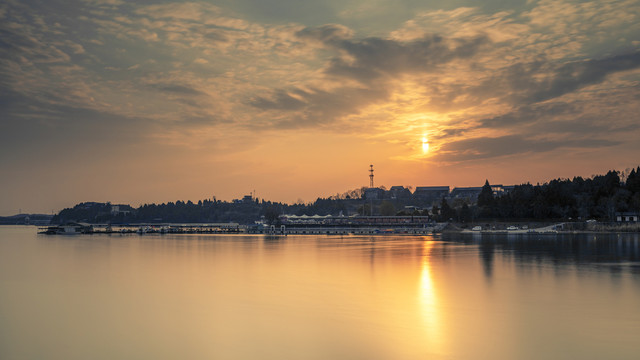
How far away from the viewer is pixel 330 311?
2875 centimetres

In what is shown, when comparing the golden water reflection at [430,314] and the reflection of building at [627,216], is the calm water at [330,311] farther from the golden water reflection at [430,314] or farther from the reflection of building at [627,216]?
the reflection of building at [627,216]

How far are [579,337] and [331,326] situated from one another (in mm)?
10907

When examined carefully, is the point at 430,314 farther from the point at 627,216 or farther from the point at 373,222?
the point at 373,222

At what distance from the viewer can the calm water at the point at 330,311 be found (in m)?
21.3

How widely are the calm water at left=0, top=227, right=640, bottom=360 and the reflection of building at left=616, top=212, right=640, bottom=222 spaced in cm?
7160

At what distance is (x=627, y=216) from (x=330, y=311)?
10919 cm

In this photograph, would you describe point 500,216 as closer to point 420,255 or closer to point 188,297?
point 420,255

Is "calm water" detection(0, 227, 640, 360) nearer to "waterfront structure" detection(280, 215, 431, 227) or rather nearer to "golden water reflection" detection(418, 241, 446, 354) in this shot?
"golden water reflection" detection(418, 241, 446, 354)

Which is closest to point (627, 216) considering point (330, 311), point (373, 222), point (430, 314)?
point (373, 222)

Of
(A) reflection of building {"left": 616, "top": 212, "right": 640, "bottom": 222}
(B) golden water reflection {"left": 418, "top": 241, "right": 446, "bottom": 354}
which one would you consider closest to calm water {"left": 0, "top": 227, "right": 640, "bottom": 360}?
(B) golden water reflection {"left": 418, "top": 241, "right": 446, "bottom": 354}

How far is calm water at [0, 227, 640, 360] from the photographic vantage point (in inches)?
840

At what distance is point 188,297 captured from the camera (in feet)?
113

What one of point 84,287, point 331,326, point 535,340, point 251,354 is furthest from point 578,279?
point 84,287

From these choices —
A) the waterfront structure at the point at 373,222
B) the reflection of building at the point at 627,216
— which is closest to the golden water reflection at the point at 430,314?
the reflection of building at the point at 627,216
